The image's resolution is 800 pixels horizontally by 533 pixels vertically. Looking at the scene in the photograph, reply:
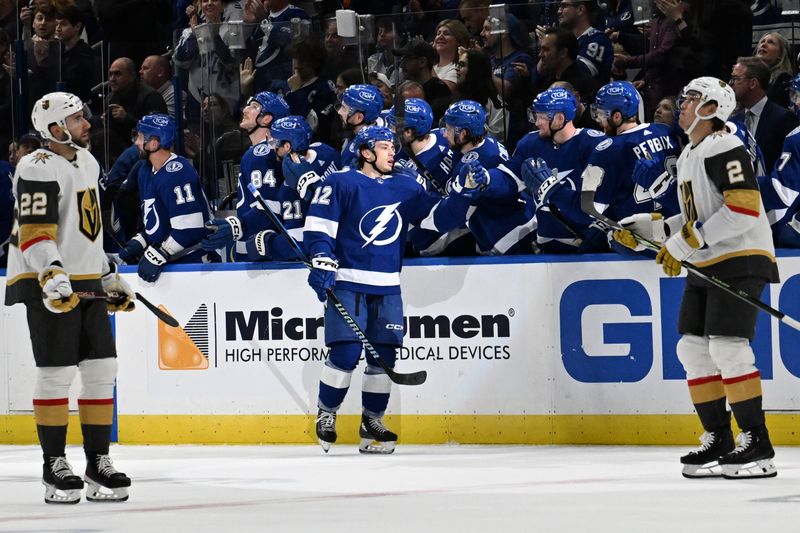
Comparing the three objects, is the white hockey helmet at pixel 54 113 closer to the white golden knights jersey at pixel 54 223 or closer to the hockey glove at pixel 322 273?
the white golden knights jersey at pixel 54 223

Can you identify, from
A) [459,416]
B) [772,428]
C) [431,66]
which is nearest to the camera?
[772,428]

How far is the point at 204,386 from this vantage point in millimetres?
8617

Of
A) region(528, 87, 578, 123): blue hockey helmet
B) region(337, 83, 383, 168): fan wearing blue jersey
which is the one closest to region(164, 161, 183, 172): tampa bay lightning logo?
region(337, 83, 383, 168): fan wearing blue jersey

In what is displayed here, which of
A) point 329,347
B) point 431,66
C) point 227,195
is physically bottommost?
point 329,347

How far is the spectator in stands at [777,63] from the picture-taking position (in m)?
8.04

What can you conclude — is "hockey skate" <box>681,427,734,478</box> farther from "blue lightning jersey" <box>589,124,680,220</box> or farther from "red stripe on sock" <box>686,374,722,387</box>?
"blue lightning jersey" <box>589,124,680,220</box>

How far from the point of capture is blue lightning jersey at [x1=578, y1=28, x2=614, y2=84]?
28.1ft

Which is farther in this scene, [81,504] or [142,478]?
[142,478]

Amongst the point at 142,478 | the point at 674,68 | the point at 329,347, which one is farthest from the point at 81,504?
the point at 674,68

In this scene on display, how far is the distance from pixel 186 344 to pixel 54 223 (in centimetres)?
267

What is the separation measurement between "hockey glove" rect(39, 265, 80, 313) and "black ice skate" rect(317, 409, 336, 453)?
2.15m

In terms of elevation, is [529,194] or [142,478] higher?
[529,194]

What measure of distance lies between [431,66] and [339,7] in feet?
6.27

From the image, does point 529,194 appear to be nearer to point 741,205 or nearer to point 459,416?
point 459,416
